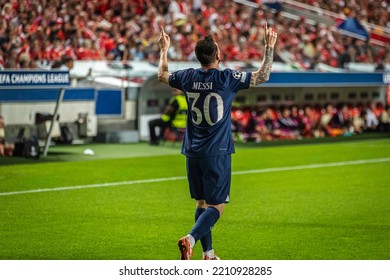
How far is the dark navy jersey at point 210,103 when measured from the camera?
28.2 feet

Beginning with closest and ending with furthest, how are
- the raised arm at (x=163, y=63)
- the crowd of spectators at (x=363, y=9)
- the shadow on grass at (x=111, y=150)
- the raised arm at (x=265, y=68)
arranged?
the raised arm at (x=265, y=68), the raised arm at (x=163, y=63), the shadow on grass at (x=111, y=150), the crowd of spectators at (x=363, y=9)

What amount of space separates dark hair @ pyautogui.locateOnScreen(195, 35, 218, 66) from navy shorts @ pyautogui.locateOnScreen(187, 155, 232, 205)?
0.86 metres

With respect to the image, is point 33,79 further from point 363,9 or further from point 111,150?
point 363,9

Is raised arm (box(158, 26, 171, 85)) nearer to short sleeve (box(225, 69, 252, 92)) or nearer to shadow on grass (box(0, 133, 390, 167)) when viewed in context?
short sleeve (box(225, 69, 252, 92))

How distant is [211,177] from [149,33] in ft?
58.3

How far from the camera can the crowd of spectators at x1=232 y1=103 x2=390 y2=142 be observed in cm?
2491

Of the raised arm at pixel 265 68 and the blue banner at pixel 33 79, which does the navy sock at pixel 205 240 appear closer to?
the raised arm at pixel 265 68

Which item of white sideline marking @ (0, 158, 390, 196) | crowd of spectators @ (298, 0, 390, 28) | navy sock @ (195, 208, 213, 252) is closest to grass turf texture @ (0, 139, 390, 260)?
white sideline marking @ (0, 158, 390, 196)

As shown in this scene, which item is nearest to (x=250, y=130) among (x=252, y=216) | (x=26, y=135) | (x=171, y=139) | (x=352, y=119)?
(x=171, y=139)

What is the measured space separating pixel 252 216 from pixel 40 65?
1058 cm

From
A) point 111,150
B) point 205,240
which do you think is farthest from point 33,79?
point 205,240

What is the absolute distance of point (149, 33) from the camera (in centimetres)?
2609

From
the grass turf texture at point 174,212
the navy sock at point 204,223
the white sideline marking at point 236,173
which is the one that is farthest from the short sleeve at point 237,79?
the white sideline marking at point 236,173

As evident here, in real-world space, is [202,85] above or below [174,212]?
above
